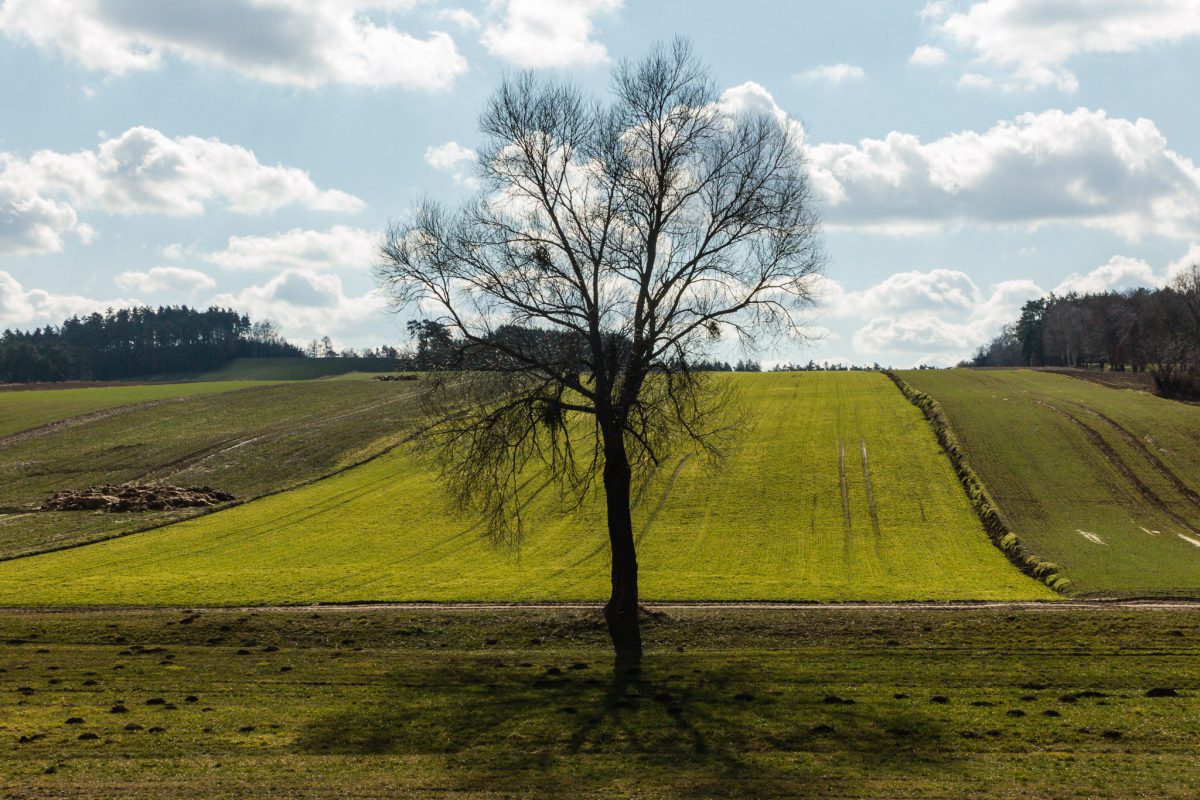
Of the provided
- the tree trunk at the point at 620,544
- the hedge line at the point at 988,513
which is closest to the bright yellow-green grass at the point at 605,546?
the hedge line at the point at 988,513

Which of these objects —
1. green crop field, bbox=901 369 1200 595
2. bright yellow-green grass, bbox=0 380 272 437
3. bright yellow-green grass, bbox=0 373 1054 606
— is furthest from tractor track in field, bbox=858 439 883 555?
bright yellow-green grass, bbox=0 380 272 437

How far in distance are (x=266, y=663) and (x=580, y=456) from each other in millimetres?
39076

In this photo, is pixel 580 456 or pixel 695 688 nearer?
pixel 695 688

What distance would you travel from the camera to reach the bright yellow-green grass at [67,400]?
86688mm

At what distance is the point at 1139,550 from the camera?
40.7 meters

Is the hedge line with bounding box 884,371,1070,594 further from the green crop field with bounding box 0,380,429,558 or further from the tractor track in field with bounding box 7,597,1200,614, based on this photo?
the green crop field with bounding box 0,380,429,558

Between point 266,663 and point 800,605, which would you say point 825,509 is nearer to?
point 800,605

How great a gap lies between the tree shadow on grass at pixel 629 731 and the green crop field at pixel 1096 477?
19.5m

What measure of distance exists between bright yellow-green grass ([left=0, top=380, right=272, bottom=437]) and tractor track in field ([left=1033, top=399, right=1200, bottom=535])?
8012cm

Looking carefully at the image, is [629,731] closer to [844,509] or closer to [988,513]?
[844,509]

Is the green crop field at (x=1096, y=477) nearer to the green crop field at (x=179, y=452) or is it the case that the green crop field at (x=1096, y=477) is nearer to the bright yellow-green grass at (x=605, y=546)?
the bright yellow-green grass at (x=605, y=546)

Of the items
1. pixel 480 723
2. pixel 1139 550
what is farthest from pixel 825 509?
pixel 480 723

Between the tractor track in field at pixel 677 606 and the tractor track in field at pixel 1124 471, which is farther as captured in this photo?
the tractor track in field at pixel 1124 471

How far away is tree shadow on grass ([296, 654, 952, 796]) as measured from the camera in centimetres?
1541
